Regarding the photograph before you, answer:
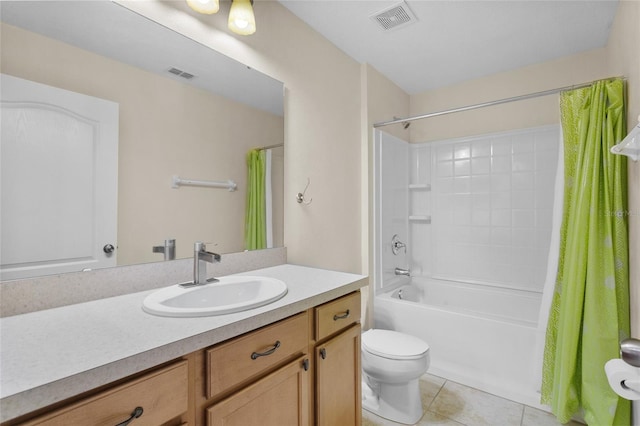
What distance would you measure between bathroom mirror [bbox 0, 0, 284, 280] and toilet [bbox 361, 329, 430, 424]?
103 cm

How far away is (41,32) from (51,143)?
362 millimetres

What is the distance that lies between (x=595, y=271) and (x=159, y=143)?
218cm

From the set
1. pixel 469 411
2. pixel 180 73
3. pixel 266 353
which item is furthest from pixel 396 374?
pixel 180 73

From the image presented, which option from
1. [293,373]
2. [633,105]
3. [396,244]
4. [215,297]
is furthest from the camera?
[396,244]

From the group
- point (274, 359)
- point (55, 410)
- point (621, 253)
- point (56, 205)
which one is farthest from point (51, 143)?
point (621, 253)

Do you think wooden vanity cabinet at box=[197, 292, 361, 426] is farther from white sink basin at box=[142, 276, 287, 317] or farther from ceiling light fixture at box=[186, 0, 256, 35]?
ceiling light fixture at box=[186, 0, 256, 35]

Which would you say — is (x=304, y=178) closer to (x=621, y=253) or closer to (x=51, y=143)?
(x=51, y=143)

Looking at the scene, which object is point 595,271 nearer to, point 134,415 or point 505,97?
point 505,97

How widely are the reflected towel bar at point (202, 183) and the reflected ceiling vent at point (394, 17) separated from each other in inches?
54.7

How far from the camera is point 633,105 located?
1.44 meters

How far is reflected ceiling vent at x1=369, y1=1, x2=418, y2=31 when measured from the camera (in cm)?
182

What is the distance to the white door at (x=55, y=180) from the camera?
914mm

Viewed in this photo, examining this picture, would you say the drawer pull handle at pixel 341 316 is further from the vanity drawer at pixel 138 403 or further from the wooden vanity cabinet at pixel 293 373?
the vanity drawer at pixel 138 403

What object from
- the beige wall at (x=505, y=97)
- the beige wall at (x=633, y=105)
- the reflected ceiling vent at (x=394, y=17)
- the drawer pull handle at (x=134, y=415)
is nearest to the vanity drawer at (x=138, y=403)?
the drawer pull handle at (x=134, y=415)
